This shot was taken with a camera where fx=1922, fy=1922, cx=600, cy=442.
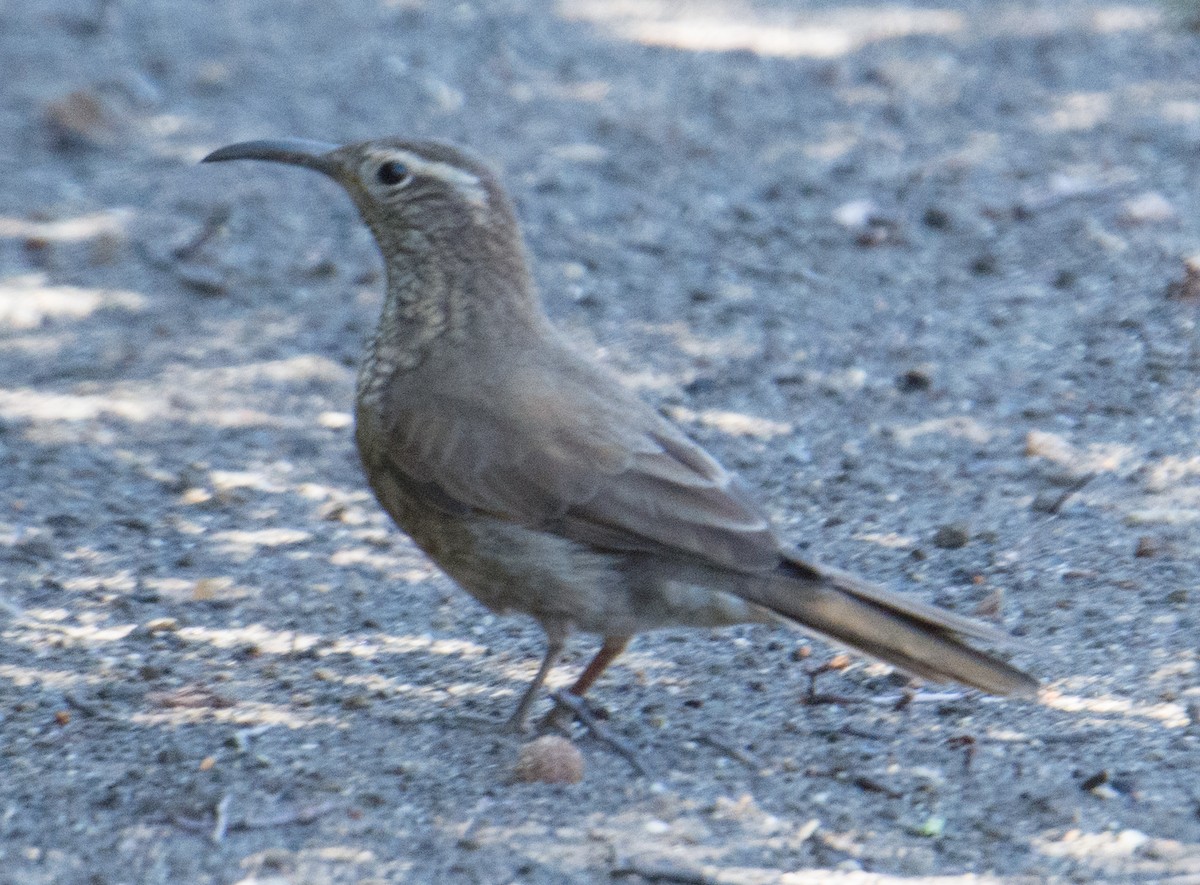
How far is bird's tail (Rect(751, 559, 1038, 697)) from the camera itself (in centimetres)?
433

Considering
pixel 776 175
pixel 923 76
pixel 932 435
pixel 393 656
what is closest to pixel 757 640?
pixel 393 656

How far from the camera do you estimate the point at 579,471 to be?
459cm

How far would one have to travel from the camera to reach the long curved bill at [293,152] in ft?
17.1

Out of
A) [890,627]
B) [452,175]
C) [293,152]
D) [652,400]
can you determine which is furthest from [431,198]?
[652,400]

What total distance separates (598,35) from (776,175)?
87.1 inches

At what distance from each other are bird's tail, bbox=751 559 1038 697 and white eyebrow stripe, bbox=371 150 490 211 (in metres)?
1.29

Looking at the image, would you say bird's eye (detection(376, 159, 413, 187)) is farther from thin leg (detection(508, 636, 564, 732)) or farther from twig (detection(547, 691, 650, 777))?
twig (detection(547, 691, 650, 777))

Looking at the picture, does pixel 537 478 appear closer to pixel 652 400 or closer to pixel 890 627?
pixel 890 627

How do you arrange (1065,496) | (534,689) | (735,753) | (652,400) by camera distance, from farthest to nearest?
(652,400), (1065,496), (534,689), (735,753)

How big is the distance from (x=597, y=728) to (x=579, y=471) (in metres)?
0.62

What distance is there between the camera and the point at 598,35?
1053cm

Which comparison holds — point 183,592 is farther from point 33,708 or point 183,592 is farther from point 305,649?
point 33,708

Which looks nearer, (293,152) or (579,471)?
(579,471)

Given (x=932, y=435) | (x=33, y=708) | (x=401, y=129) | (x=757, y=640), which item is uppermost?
(x=401, y=129)
